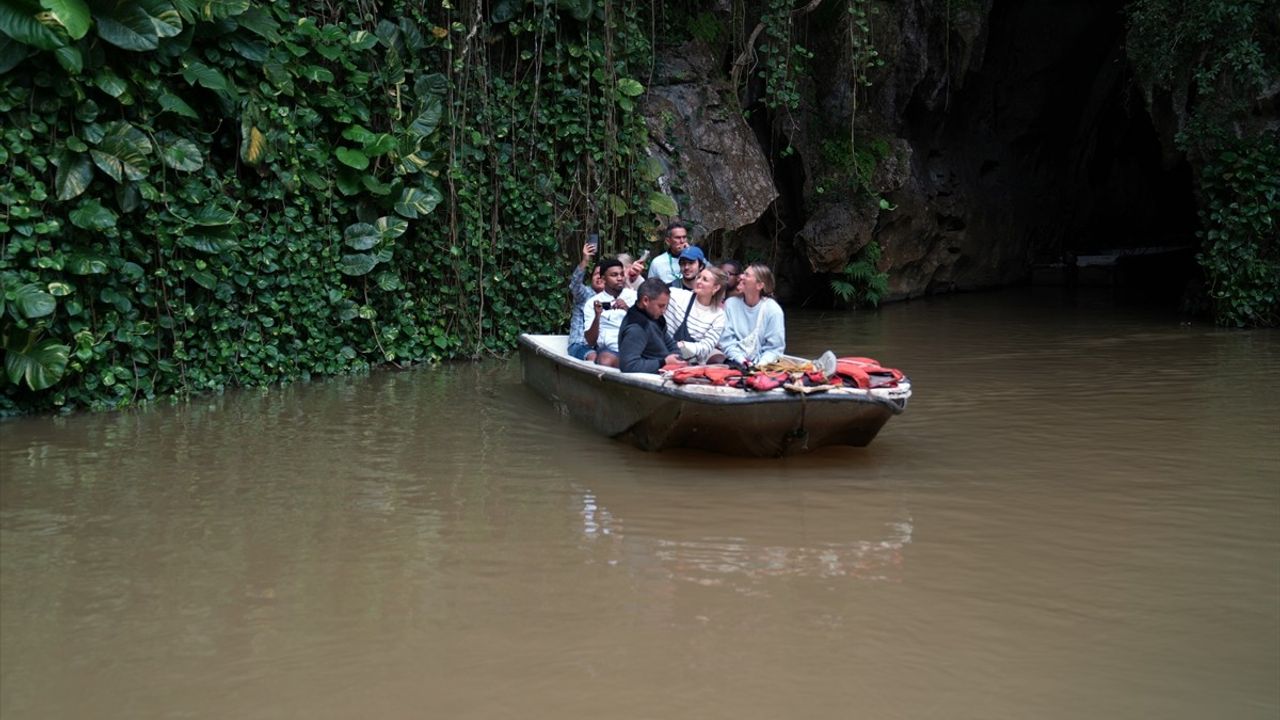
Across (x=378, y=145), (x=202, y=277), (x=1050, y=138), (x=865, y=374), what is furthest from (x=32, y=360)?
(x=1050, y=138)

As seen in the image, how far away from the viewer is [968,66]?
18766 millimetres

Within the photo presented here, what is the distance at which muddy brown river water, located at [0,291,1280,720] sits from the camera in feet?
13.3

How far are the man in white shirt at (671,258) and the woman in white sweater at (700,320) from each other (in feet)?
5.47

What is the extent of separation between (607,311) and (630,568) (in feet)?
13.5

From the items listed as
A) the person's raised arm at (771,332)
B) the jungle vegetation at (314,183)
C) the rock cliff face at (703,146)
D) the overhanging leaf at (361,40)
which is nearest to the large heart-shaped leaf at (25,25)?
the jungle vegetation at (314,183)

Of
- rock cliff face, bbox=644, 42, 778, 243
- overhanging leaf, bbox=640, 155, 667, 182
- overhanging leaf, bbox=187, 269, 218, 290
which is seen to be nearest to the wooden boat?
overhanging leaf, bbox=187, 269, 218, 290

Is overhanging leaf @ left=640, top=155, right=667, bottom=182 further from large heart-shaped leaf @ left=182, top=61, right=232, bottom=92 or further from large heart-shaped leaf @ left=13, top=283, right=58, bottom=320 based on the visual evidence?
large heart-shaped leaf @ left=13, top=283, right=58, bottom=320

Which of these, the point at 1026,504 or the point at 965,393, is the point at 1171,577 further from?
the point at 965,393

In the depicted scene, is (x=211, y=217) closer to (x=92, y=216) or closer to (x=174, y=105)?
(x=174, y=105)

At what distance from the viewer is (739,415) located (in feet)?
23.1

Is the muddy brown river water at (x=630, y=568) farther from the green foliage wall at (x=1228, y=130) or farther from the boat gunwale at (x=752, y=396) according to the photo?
the green foliage wall at (x=1228, y=130)

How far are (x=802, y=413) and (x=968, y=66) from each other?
43.9ft

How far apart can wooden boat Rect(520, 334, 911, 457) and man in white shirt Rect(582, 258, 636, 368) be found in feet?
3.80

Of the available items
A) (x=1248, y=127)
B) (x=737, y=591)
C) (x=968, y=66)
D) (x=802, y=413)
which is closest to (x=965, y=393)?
(x=802, y=413)
